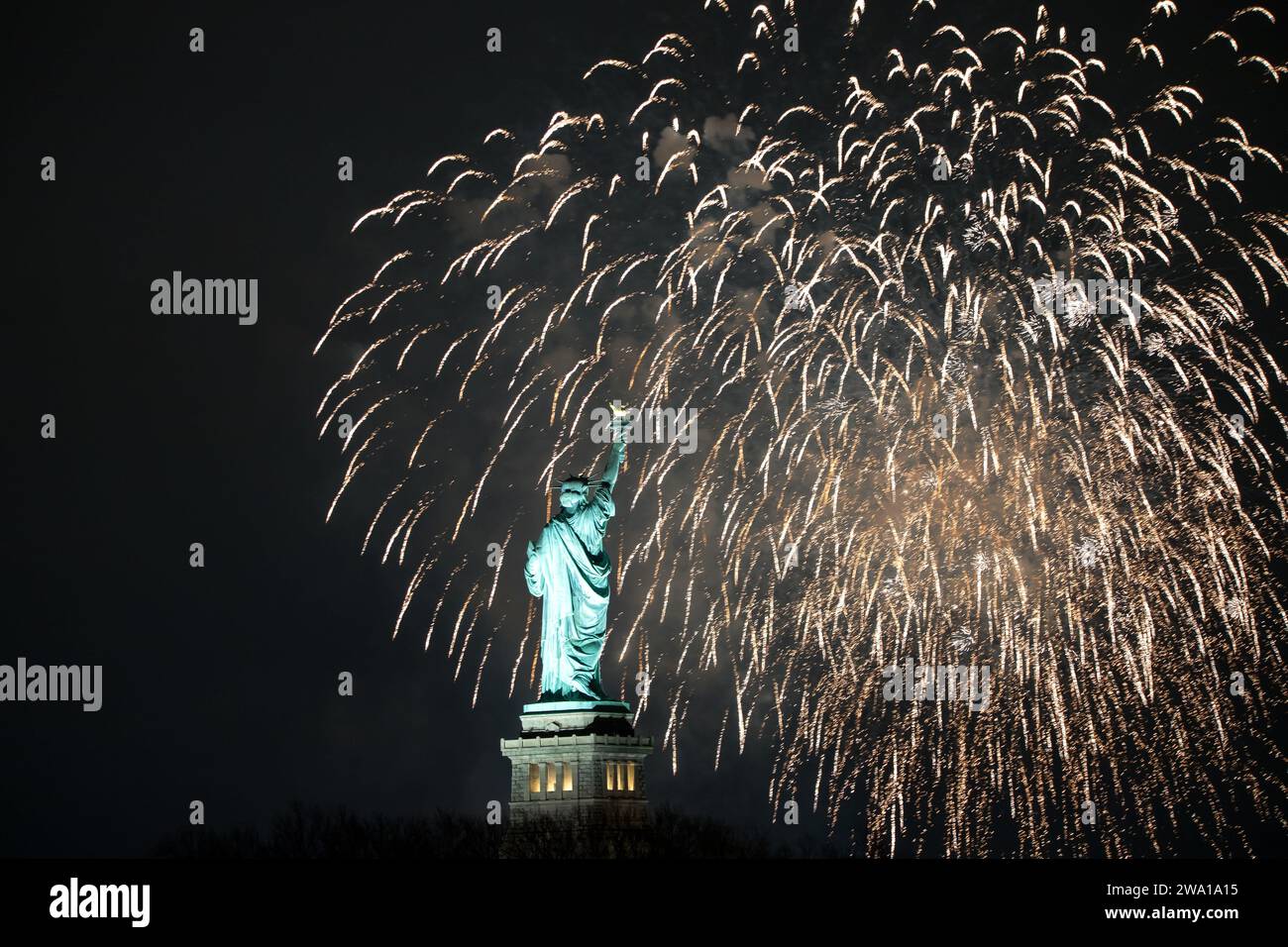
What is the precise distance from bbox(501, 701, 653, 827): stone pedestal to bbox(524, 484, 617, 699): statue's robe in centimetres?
87

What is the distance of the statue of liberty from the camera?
58.3 metres

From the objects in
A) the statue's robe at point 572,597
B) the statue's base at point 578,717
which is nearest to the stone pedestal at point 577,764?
the statue's base at point 578,717

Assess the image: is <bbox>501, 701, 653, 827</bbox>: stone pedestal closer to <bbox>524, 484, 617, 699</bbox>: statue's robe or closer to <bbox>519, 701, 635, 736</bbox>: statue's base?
<bbox>519, 701, 635, 736</bbox>: statue's base

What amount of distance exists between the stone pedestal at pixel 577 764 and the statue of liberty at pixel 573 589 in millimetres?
773

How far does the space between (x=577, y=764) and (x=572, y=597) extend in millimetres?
5272

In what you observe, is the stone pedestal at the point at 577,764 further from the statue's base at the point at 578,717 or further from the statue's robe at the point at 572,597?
the statue's robe at the point at 572,597

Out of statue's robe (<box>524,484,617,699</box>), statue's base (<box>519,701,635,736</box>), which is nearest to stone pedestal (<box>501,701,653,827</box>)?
statue's base (<box>519,701,635,736</box>)

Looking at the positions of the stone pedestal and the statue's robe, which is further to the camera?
the statue's robe

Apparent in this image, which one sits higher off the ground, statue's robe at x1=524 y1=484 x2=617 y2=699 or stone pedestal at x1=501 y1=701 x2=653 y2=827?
statue's robe at x1=524 y1=484 x2=617 y2=699

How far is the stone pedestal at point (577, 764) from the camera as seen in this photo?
187 feet
